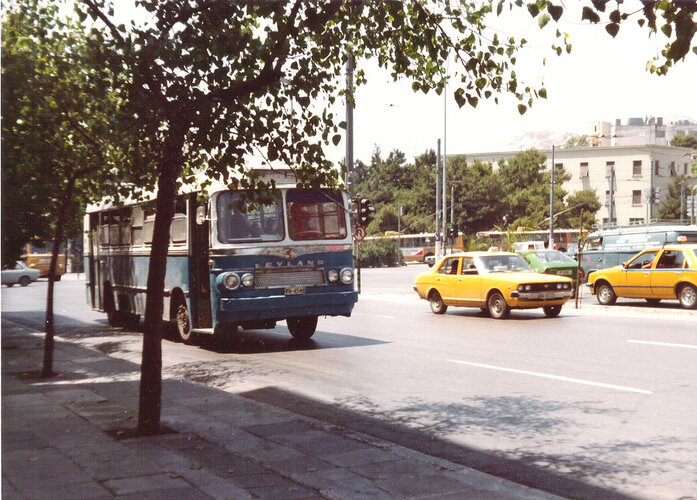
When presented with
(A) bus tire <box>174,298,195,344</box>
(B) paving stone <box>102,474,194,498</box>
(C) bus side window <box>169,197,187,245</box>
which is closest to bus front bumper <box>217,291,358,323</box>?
(A) bus tire <box>174,298,195,344</box>

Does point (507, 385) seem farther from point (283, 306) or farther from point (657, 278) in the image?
point (657, 278)

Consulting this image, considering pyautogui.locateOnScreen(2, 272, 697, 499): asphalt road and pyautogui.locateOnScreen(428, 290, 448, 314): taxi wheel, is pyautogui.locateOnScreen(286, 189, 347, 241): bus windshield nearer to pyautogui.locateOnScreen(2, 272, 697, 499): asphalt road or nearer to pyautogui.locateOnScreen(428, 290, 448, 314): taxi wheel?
pyautogui.locateOnScreen(2, 272, 697, 499): asphalt road

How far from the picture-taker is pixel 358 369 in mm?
11102

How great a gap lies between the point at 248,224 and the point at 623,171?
91.6 metres

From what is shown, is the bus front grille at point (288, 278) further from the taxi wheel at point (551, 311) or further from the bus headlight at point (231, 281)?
the taxi wheel at point (551, 311)

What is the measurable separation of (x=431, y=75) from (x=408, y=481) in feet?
12.8

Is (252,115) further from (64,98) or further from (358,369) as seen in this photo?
(358,369)

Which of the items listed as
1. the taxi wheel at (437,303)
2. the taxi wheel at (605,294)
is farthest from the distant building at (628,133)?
the taxi wheel at (437,303)

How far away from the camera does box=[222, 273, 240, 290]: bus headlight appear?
41.8ft

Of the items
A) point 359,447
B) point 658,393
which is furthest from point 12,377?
point 658,393

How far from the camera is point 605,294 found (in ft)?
74.0

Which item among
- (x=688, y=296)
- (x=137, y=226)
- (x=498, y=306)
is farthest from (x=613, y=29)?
(x=688, y=296)

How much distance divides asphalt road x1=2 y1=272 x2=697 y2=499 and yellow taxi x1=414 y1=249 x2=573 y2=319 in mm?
531

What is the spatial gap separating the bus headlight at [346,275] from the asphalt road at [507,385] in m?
1.14
